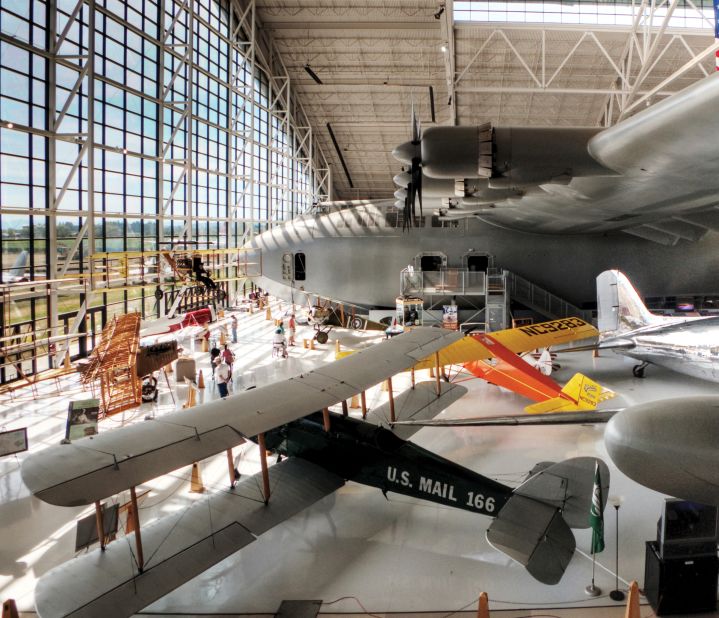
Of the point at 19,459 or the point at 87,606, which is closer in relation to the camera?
the point at 87,606

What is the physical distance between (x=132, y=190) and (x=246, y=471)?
786 inches

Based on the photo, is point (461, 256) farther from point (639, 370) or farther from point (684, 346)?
point (684, 346)

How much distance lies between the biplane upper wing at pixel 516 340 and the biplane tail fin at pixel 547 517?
17.8ft

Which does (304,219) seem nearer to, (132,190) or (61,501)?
(132,190)

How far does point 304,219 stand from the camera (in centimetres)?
2267

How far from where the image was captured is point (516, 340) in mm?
15047

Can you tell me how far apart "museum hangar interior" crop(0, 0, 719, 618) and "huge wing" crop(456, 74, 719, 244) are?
7 centimetres

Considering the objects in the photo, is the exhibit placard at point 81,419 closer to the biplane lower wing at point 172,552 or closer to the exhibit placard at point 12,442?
the exhibit placard at point 12,442

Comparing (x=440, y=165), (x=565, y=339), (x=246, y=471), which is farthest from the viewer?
(x=565, y=339)

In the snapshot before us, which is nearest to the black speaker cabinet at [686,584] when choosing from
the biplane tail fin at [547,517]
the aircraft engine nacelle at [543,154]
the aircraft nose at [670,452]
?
the biplane tail fin at [547,517]

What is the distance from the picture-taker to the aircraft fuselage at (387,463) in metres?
7.48

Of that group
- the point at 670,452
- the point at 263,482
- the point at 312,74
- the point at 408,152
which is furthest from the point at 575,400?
the point at 312,74

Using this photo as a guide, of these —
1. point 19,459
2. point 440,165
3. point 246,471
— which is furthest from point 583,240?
point 19,459

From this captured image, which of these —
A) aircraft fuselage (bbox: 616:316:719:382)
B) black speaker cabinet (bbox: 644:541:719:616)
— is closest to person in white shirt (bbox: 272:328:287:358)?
aircraft fuselage (bbox: 616:316:719:382)
